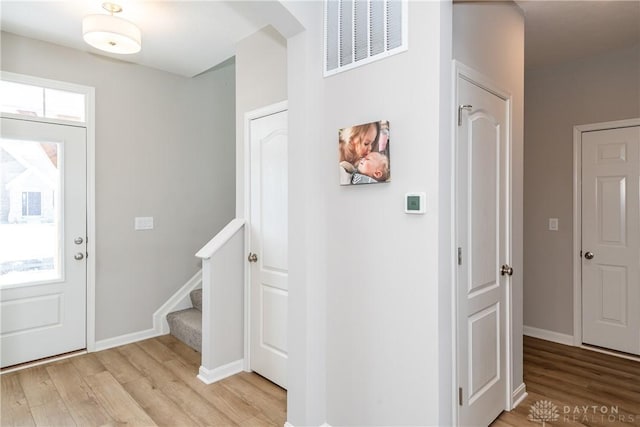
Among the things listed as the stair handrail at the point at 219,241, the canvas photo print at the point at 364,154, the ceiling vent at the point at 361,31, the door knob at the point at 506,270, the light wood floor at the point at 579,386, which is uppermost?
the ceiling vent at the point at 361,31

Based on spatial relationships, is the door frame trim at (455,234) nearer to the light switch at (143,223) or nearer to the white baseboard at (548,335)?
the white baseboard at (548,335)

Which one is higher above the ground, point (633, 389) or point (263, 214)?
point (263, 214)

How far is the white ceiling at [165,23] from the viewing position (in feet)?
8.51

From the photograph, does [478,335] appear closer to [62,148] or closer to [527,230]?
[527,230]

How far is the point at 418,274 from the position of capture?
5.90 feet

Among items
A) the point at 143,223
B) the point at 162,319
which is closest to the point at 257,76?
the point at 143,223

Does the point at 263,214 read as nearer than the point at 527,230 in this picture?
Yes

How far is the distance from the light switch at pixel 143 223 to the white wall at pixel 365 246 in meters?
2.27

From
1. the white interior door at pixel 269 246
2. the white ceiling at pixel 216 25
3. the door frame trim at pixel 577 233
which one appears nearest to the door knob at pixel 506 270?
the white interior door at pixel 269 246

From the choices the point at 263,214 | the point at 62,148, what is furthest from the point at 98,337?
the point at 263,214

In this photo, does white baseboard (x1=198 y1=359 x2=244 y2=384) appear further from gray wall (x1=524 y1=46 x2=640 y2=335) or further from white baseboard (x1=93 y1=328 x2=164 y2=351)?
gray wall (x1=524 y1=46 x2=640 y2=335)

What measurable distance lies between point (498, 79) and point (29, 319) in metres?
4.10

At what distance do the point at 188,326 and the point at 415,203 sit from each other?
108 inches

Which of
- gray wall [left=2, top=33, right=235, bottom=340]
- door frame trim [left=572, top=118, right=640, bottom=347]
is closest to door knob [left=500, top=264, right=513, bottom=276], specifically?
door frame trim [left=572, top=118, right=640, bottom=347]
